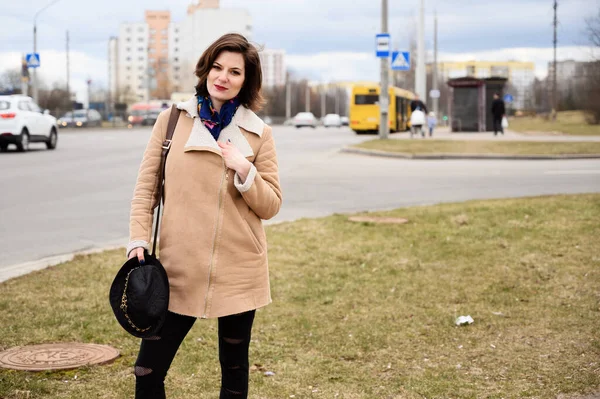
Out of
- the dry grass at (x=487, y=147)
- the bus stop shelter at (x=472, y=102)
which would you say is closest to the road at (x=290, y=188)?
the dry grass at (x=487, y=147)

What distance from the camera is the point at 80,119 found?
223ft

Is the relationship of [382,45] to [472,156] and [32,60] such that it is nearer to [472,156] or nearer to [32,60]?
[472,156]

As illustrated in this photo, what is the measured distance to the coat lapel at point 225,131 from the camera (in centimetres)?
342

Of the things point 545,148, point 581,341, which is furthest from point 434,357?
point 545,148

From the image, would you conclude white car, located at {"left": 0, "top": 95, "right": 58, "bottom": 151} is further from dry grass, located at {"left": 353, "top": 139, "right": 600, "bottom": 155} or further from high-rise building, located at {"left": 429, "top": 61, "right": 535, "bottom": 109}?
high-rise building, located at {"left": 429, "top": 61, "right": 535, "bottom": 109}

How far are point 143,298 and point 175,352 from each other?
0.29 m

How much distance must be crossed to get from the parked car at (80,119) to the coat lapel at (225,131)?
210 ft

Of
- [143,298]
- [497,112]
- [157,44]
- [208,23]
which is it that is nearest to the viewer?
[143,298]

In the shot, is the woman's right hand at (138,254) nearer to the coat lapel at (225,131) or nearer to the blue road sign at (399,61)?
the coat lapel at (225,131)

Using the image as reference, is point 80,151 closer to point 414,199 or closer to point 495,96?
point 414,199

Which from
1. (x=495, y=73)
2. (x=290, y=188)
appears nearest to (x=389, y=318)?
(x=290, y=188)

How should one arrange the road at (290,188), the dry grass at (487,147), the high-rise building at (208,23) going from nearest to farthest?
the road at (290,188), the dry grass at (487,147), the high-rise building at (208,23)

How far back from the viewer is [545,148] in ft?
85.6

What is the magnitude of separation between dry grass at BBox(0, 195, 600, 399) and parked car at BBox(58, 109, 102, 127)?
59.1 meters
